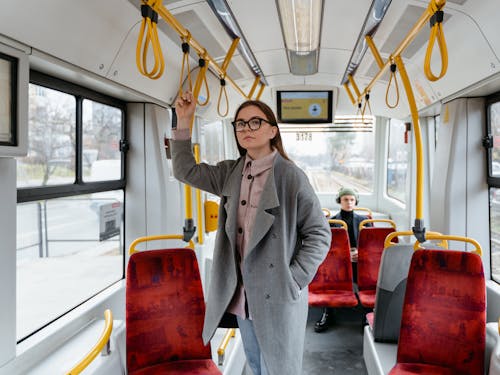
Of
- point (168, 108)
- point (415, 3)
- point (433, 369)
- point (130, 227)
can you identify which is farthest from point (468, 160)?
point (130, 227)

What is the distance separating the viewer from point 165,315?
79.1 inches

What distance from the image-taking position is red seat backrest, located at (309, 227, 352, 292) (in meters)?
3.39

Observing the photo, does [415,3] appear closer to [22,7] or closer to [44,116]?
[22,7]

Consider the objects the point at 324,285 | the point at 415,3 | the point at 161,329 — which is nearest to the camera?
the point at 161,329

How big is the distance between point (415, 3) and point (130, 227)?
2567 millimetres

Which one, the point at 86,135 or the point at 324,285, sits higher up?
the point at 86,135

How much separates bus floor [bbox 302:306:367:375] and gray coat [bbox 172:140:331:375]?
1566 mm

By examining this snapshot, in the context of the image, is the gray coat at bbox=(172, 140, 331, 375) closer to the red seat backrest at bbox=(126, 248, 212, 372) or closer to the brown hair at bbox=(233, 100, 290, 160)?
the brown hair at bbox=(233, 100, 290, 160)

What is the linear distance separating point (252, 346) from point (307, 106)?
10.8ft

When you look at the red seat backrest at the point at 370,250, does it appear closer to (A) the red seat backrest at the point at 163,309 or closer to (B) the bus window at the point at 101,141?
(A) the red seat backrest at the point at 163,309

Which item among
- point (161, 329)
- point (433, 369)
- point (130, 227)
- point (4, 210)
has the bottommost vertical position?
point (433, 369)

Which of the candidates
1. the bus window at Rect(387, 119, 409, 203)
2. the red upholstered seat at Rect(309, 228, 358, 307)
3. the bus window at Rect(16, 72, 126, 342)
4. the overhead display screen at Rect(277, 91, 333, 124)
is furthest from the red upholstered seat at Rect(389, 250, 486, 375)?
the bus window at Rect(387, 119, 409, 203)

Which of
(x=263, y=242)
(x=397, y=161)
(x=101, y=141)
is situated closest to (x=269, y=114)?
(x=263, y=242)

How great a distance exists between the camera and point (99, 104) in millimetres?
2615
